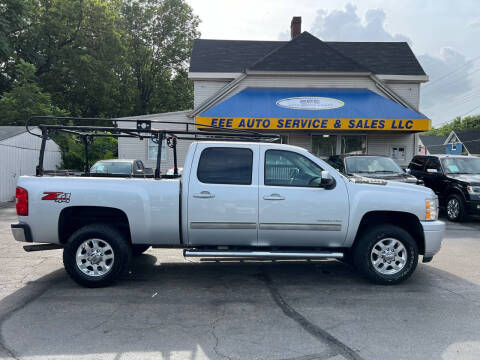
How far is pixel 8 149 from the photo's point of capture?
1490 centimetres

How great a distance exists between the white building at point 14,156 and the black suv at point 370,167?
41.1 feet

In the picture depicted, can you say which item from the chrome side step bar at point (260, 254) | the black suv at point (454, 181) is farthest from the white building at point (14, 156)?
the black suv at point (454, 181)

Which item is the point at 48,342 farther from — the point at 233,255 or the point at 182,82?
the point at 182,82

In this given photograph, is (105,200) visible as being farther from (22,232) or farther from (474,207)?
(474,207)

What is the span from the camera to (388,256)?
208 inches

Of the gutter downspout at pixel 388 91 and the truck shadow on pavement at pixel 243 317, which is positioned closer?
the truck shadow on pavement at pixel 243 317

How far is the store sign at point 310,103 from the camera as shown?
16.3 metres

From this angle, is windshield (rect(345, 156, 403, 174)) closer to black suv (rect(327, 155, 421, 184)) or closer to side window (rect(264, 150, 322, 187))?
black suv (rect(327, 155, 421, 184))

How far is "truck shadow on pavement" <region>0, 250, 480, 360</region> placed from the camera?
349 centimetres

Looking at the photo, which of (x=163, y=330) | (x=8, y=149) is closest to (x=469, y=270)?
(x=163, y=330)

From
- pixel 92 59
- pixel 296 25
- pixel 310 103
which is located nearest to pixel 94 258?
pixel 310 103

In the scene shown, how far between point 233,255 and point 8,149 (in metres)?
13.6

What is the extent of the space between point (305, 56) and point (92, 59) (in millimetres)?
17967

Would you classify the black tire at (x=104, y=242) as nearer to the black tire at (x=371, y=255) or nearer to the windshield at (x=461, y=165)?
the black tire at (x=371, y=255)
